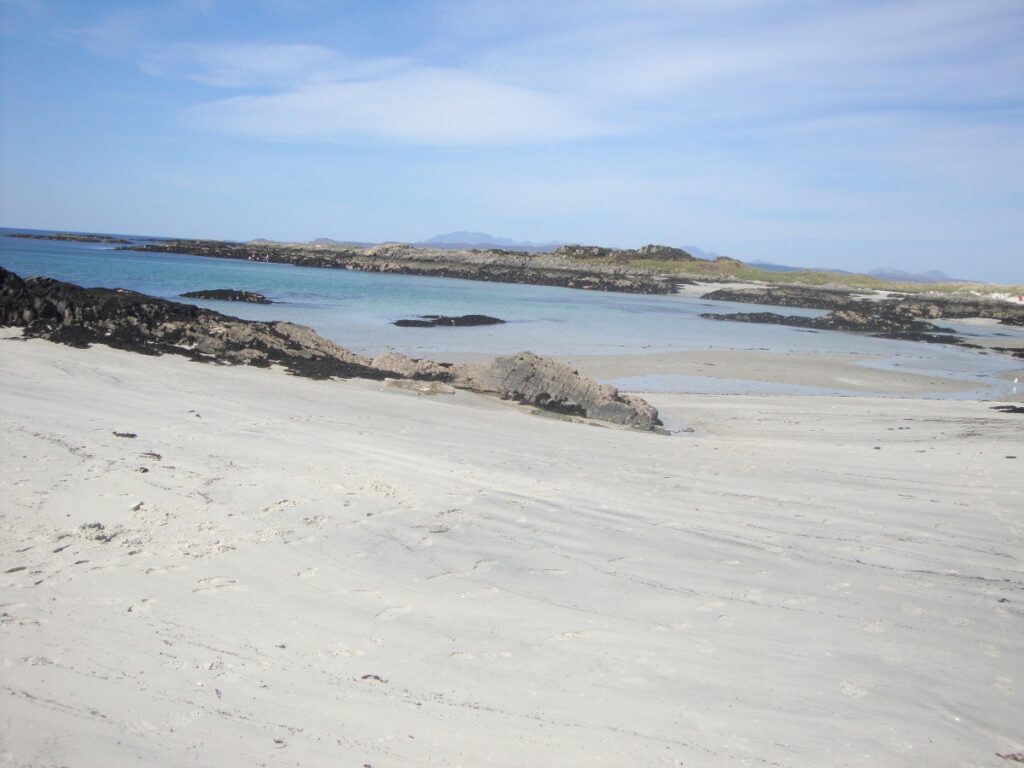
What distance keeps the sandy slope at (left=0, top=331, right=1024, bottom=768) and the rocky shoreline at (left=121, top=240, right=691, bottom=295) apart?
5121cm

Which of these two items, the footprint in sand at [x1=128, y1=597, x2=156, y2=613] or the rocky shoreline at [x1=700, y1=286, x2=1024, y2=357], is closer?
the footprint in sand at [x1=128, y1=597, x2=156, y2=613]

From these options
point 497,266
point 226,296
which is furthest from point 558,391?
point 497,266

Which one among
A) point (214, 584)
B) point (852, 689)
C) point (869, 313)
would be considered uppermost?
point (869, 313)

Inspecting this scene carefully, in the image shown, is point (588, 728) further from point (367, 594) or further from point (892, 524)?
point (892, 524)

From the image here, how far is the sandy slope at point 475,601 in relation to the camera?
2873 millimetres

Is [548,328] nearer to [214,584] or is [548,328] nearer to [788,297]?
[214,584]

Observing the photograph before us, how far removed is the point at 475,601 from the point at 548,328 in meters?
22.9

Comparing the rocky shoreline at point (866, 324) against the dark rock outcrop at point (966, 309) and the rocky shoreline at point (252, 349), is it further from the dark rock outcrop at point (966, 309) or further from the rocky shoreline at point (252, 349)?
the rocky shoreline at point (252, 349)

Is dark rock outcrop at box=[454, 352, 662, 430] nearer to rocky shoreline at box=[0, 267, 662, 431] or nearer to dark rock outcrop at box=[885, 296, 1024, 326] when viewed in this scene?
rocky shoreline at box=[0, 267, 662, 431]

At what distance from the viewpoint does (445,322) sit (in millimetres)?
25406

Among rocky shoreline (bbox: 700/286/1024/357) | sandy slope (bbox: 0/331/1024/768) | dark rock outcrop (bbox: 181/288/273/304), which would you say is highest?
rocky shoreline (bbox: 700/286/1024/357)

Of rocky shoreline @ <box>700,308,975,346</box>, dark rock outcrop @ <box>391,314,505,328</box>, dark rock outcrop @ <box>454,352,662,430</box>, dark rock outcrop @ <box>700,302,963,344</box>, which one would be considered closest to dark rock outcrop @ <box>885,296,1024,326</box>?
dark rock outcrop @ <box>700,302,963,344</box>

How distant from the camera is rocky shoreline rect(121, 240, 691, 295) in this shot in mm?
60719

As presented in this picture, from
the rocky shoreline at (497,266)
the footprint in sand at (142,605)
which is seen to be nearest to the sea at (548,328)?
the footprint in sand at (142,605)
